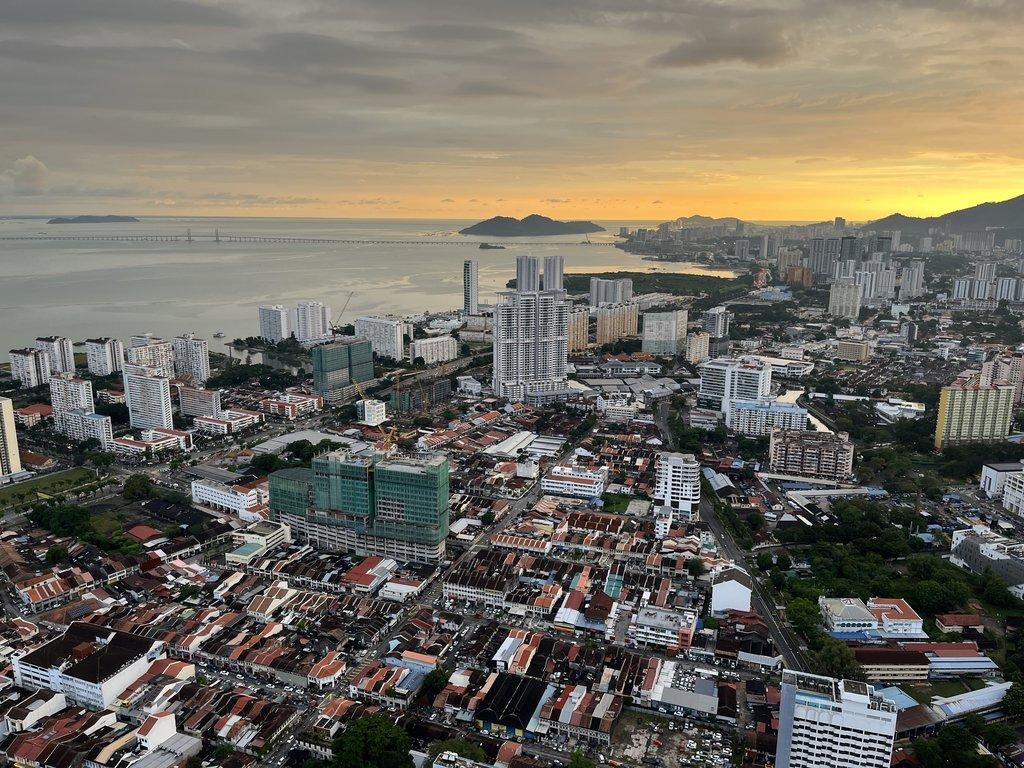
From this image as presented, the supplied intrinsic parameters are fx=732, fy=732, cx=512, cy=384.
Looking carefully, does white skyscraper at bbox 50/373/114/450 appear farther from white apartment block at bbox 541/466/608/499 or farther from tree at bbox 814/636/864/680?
tree at bbox 814/636/864/680

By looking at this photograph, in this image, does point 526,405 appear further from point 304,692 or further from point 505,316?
point 304,692

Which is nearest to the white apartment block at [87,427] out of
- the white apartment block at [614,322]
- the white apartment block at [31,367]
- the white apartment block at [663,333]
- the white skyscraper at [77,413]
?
the white skyscraper at [77,413]

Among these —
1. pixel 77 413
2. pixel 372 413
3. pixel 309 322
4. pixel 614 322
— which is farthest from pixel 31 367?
pixel 614 322

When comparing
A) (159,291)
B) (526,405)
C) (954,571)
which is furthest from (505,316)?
(159,291)

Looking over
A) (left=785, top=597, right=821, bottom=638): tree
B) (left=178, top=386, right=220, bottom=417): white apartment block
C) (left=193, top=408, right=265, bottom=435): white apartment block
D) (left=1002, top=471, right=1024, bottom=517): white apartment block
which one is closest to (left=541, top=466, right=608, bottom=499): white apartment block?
(left=785, top=597, right=821, bottom=638): tree

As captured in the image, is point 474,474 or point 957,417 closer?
point 474,474

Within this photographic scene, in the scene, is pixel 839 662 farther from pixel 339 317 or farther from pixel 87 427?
pixel 339 317

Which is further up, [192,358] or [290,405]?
[192,358]
